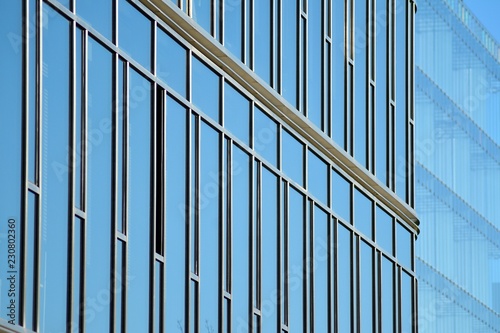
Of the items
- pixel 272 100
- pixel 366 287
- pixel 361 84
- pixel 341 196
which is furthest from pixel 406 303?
pixel 272 100

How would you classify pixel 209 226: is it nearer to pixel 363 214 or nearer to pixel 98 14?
pixel 98 14

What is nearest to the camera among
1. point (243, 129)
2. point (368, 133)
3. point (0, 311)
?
point (0, 311)

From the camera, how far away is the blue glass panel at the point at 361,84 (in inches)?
1052

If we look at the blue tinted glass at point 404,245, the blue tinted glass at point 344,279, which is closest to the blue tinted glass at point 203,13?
the blue tinted glass at point 344,279

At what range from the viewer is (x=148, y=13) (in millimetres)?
18875

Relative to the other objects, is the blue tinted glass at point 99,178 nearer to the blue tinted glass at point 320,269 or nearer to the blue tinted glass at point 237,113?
the blue tinted glass at point 237,113

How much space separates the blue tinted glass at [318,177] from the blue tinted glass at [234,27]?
3307 mm

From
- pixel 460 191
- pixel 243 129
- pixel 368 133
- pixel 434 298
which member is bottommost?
pixel 243 129

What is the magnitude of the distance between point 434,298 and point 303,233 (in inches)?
962

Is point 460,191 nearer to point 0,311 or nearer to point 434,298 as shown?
point 434,298

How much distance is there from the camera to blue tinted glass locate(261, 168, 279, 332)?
22000mm

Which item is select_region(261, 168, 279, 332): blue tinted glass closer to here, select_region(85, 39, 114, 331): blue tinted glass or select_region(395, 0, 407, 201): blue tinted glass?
select_region(85, 39, 114, 331): blue tinted glass

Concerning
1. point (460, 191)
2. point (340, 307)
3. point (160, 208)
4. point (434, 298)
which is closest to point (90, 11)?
point (160, 208)

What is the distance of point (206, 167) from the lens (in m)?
20.2
